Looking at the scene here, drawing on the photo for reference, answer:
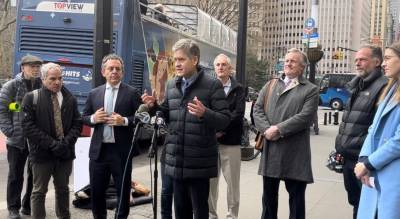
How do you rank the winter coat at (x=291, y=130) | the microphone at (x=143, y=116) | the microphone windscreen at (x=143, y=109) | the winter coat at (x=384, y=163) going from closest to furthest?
the winter coat at (x=384, y=163)
the microphone at (x=143, y=116)
the microphone windscreen at (x=143, y=109)
the winter coat at (x=291, y=130)

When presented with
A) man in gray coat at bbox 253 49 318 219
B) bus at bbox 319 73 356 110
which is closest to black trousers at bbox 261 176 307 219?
man in gray coat at bbox 253 49 318 219

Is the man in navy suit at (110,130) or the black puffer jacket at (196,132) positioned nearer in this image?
the black puffer jacket at (196,132)

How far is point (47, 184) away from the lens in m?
5.11

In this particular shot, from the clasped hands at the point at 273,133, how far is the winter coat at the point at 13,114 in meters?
2.74

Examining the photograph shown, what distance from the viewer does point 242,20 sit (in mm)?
9766

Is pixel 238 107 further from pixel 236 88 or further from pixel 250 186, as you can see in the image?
pixel 250 186

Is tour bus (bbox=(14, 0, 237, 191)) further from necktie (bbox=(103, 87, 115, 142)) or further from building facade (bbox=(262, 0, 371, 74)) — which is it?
building facade (bbox=(262, 0, 371, 74))

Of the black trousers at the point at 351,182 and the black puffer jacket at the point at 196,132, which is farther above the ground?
the black puffer jacket at the point at 196,132

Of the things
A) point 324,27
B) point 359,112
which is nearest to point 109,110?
point 359,112

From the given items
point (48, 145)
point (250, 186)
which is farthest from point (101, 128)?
point (250, 186)

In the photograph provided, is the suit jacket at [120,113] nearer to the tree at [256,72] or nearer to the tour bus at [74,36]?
the tour bus at [74,36]

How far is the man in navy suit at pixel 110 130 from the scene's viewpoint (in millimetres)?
4965

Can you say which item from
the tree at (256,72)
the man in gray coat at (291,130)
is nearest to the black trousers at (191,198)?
the man in gray coat at (291,130)

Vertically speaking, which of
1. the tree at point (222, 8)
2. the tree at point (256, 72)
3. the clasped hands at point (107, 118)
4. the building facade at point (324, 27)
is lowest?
the clasped hands at point (107, 118)
